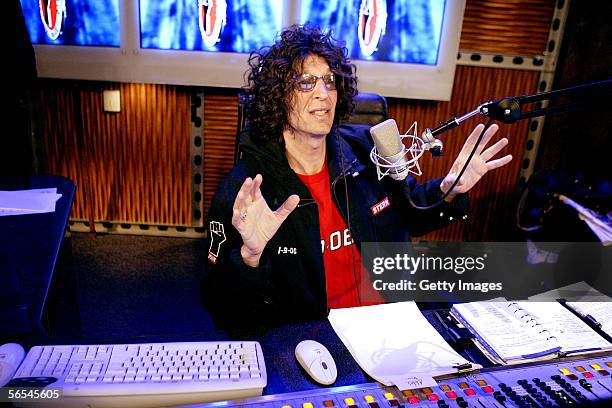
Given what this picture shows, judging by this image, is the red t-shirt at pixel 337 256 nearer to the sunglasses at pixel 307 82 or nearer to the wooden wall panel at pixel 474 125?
the sunglasses at pixel 307 82

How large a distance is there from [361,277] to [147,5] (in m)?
2.29

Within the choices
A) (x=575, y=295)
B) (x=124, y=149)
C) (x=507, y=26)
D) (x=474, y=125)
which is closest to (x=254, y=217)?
(x=575, y=295)

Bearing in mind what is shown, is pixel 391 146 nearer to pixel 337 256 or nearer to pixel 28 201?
pixel 337 256

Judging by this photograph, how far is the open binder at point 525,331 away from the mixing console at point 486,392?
4 cm

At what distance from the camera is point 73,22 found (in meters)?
3.06

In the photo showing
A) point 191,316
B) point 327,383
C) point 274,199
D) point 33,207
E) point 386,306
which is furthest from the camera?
point 191,316

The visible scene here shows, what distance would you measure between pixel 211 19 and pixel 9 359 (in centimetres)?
251

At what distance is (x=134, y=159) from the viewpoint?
3416 millimetres

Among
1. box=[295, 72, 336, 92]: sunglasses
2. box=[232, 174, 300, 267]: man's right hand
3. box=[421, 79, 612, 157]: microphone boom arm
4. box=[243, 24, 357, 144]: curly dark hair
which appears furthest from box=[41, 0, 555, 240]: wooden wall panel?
box=[421, 79, 612, 157]: microphone boom arm

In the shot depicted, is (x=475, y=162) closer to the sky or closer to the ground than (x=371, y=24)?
closer to the ground

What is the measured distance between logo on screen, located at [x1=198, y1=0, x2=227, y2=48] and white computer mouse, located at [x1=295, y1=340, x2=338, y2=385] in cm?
245

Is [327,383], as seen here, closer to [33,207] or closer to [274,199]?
[274,199]

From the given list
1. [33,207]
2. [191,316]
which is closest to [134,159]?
[191,316]

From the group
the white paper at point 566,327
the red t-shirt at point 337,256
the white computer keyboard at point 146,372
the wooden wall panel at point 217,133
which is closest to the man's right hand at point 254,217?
the white computer keyboard at point 146,372
